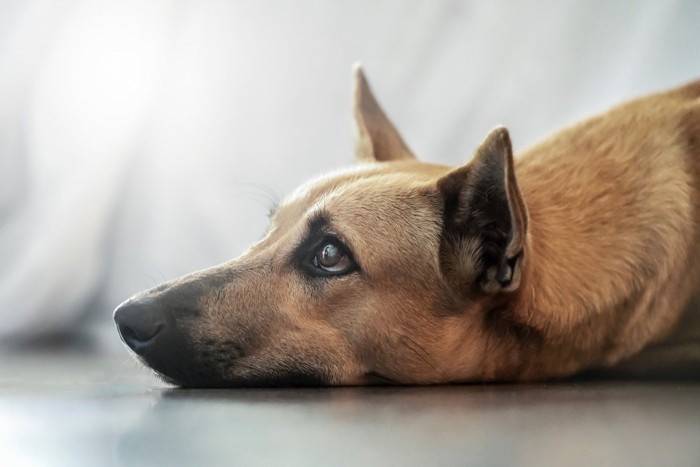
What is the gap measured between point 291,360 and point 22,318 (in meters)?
1.20

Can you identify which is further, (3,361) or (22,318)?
(22,318)

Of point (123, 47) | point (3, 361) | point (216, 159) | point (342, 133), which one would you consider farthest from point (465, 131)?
point (3, 361)

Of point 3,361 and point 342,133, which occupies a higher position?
point 342,133

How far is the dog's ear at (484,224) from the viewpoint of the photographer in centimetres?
139

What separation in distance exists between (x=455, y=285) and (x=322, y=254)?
0.28 meters

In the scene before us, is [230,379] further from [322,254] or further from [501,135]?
[501,135]

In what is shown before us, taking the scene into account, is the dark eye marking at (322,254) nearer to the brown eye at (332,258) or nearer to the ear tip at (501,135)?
the brown eye at (332,258)

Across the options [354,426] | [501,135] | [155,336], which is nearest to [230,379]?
[155,336]

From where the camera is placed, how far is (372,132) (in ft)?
7.34

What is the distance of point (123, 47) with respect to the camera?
2492 millimetres

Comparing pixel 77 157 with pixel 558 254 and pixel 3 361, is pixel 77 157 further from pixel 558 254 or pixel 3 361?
pixel 558 254

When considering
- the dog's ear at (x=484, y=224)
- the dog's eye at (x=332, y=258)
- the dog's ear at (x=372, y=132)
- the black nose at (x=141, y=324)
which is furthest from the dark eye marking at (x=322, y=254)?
the dog's ear at (x=372, y=132)

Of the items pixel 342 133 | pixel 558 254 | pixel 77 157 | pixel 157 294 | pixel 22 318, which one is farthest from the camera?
pixel 342 133

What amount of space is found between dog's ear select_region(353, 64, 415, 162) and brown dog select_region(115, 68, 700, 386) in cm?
52
